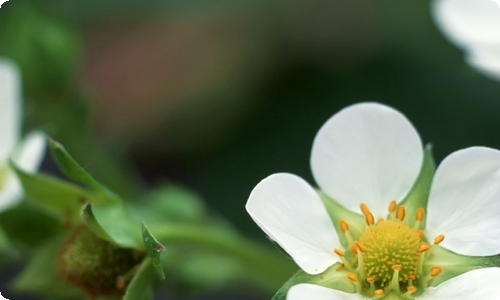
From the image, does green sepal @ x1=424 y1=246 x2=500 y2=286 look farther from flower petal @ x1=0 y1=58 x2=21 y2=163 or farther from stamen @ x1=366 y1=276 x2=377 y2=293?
flower petal @ x1=0 y1=58 x2=21 y2=163

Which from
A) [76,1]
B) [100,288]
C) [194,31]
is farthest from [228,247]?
[194,31]

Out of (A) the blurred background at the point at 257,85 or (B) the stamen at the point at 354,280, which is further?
(A) the blurred background at the point at 257,85

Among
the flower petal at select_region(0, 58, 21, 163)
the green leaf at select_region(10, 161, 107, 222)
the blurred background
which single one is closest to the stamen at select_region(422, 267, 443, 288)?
the green leaf at select_region(10, 161, 107, 222)

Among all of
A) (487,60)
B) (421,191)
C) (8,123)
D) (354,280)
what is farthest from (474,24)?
(8,123)

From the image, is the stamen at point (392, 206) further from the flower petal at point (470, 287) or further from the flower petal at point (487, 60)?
the flower petal at point (487, 60)

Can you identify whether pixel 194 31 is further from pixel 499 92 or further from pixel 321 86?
pixel 499 92

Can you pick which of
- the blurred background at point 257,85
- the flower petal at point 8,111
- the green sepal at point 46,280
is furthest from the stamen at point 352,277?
the blurred background at point 257,85
